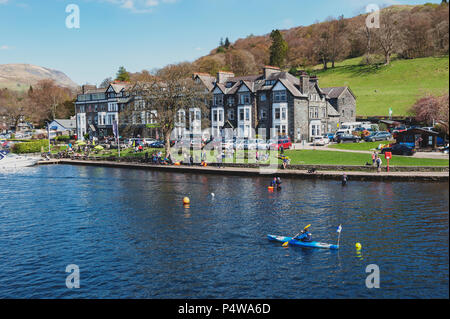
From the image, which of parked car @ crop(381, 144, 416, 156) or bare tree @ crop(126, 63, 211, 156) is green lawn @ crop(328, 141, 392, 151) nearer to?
parked car @ crop(381, 144, 416, 156)

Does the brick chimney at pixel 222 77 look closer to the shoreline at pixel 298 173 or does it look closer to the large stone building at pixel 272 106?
the large stone building at pixel 272 106

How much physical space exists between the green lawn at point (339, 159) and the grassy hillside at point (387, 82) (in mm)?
44479

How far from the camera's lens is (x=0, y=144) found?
117625 mm

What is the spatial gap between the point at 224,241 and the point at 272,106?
6610cm

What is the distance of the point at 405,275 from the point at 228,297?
1089 cm

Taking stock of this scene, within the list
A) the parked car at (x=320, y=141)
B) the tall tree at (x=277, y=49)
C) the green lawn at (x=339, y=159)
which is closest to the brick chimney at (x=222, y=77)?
the parked car at (x=320, y=141)

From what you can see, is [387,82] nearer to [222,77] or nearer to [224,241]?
[222,77]

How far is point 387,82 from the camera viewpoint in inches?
5443

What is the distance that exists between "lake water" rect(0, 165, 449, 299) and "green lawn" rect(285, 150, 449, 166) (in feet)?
19.0

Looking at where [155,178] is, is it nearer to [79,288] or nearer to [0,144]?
[79,288]

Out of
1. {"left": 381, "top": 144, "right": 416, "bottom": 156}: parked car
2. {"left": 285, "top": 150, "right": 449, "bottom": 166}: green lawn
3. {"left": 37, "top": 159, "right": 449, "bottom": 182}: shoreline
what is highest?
{"left": 381, "top": 144, "right": 416, "bottom": 156}: parked car

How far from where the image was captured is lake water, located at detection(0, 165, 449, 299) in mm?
25828

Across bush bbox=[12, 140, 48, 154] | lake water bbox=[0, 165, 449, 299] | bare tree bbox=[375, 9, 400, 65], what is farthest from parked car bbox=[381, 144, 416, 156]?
bush bbox=[12, 140, 48, 154]

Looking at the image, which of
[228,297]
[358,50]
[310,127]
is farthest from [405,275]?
[358,50]
